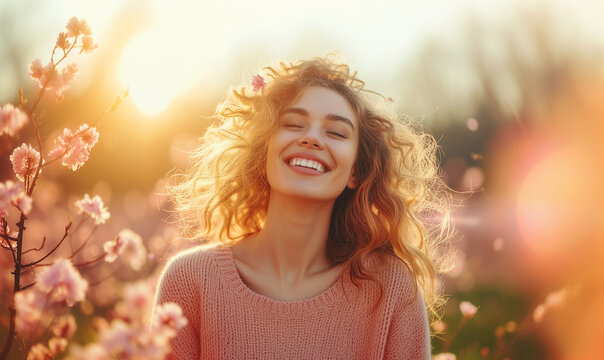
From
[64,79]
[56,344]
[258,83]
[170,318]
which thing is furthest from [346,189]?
[170,318]

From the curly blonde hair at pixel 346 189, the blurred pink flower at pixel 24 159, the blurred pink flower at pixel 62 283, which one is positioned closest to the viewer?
the blurred pink flower at pixel 62 283

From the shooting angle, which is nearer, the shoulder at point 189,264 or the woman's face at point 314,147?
the woman's face at point 314,147

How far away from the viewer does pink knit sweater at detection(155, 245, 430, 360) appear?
2.20m

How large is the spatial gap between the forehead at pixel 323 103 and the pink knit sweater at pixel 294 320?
Result: 2.10ft

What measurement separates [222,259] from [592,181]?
4.69 meters

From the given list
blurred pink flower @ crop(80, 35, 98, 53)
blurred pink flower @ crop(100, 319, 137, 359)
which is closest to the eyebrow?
blurred pink flower @ crop(80, 35, 98, 53)

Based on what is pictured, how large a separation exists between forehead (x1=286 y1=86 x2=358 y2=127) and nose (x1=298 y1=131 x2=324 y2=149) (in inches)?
4.7

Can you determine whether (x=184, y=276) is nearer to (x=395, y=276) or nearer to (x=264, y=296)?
(x=264, y=296)

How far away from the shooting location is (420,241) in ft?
8.42

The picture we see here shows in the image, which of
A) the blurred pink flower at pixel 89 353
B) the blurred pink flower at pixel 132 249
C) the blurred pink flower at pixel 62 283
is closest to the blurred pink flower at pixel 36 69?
the blurred pink flower at pixel 132 249

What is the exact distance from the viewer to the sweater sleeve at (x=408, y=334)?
221cm

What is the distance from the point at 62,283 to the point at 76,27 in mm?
654

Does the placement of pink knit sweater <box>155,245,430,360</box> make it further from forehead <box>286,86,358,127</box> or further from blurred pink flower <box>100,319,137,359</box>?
blurred pink flower <box>100,319,137,359</box>

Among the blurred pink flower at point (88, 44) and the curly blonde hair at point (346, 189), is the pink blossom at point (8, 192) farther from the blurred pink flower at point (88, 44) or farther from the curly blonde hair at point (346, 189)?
the curly blonde hair at point (346, 189)
